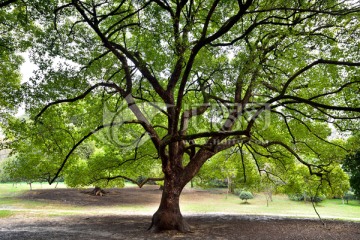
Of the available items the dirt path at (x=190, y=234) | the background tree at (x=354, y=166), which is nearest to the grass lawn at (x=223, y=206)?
the background tree at (x=354, y=166)

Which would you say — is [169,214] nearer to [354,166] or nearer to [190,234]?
[190,234]

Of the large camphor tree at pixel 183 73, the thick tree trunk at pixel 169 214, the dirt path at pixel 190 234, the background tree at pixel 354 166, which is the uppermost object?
the large camphor tree at pixel 183 73

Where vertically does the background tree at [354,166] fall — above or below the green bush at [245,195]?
above

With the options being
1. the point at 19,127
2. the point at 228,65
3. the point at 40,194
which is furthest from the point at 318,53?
the point at 40,194

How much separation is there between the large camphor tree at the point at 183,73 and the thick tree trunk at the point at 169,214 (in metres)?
0.03

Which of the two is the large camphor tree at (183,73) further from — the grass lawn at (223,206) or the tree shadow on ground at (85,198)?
the tree shadow on ground at (85,198)

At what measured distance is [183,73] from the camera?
33.6 feet

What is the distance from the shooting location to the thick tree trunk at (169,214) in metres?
9.93

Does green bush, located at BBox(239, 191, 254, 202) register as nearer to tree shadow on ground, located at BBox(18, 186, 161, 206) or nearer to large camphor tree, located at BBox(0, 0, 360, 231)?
tree shadow on ground, located at BBox(18, 186, 161, 206)

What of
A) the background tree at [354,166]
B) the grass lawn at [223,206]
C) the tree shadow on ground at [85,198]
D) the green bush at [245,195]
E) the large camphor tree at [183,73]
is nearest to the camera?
the large camphor tree at [183,73]

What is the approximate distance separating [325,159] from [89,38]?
10.0 m

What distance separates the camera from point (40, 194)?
25.6m

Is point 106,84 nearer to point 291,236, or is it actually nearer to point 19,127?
point 19,127

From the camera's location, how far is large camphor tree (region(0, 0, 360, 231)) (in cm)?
750
